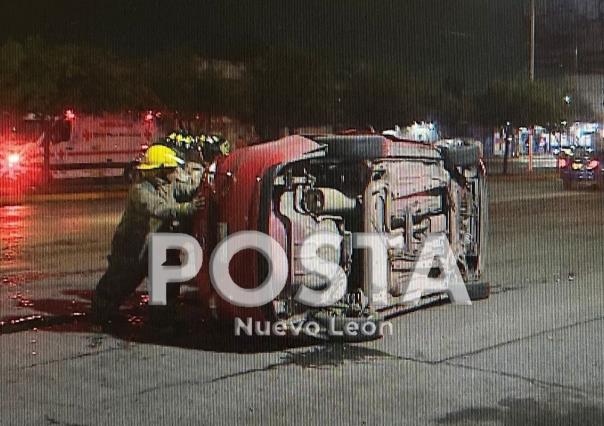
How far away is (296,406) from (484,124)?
42.0 metres

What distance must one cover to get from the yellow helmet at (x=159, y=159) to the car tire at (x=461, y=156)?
2.37m

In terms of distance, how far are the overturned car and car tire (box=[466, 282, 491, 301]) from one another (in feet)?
3.82

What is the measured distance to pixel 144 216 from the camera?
789 cm

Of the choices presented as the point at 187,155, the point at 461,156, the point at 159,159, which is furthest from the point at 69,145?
the point at 461,156

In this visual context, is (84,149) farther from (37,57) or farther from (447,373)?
(447,373)

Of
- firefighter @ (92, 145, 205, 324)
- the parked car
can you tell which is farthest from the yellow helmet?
the parked car

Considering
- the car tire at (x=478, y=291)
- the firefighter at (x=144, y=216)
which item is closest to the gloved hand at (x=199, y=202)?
the firefighter at (x=144, y=216)

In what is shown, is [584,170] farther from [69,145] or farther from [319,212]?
[319,212]

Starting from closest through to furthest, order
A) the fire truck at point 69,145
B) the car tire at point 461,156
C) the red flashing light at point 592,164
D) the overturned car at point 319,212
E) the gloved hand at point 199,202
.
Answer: the overturned car at point 319,212 < the gloved hand at point 199,202 < the car tire at point 461,156 < the red flashing light at point 592,164 < the fire truck at point 69,145

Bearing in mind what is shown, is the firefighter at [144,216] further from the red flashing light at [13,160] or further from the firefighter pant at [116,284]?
the red flashing light at [13,160]

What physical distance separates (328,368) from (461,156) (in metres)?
2.83

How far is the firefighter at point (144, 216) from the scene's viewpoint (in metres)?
7.83

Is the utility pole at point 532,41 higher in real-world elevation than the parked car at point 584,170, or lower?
higher

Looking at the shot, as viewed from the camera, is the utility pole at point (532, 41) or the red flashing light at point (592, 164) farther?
the utility pole at point (532, 41)
